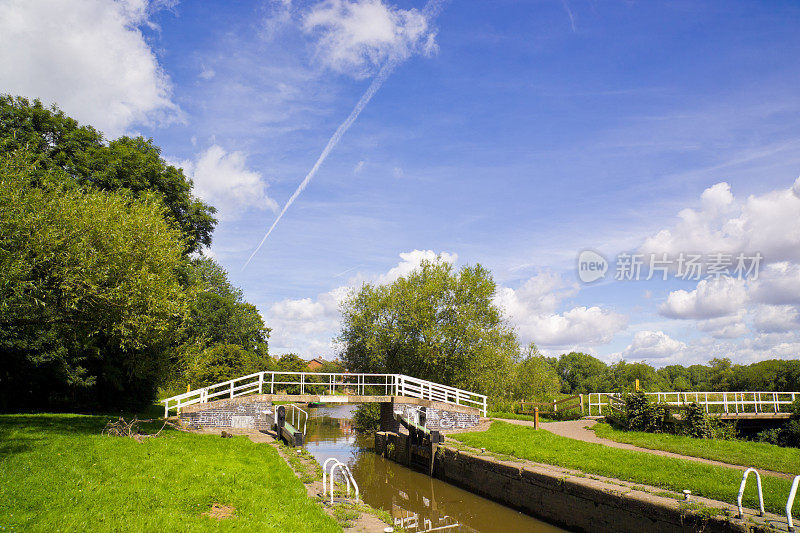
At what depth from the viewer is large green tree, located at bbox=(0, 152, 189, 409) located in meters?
15.7

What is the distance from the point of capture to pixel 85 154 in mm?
25047

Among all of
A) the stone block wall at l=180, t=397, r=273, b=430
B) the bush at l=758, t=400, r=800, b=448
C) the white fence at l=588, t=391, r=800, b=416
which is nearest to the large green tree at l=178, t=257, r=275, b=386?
the stone block wall at l=180, t=397, r=273, b=430

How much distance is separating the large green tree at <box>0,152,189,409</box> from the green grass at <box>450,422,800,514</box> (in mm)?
13380

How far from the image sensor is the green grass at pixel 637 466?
34.6 ft

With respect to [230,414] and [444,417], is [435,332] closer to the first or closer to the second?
[444,417]

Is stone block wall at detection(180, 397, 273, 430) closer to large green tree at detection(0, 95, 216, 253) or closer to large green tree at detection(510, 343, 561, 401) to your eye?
large green tree at detection(0, 95, 216, 253)

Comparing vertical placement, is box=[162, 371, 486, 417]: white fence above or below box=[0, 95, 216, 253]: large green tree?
below

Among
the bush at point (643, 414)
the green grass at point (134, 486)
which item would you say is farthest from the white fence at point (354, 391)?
the green grass at point (134, 486)

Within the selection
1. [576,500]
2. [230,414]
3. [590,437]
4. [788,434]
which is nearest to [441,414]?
[590,437]

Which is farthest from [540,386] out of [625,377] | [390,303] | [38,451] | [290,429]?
[625,377]

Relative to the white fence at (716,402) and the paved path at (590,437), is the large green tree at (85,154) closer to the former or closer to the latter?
the paved path at (590,437)

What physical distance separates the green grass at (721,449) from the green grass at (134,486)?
1226 cm

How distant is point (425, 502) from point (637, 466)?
686 centimetres

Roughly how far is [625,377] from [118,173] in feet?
353
